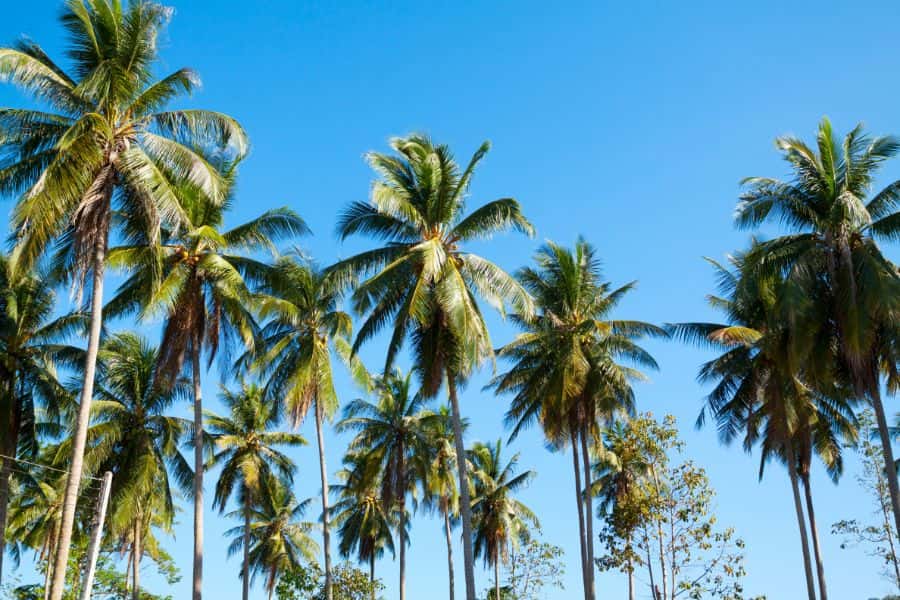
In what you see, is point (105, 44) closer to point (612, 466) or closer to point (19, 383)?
point (19, 383)

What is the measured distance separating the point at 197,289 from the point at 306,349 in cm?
608

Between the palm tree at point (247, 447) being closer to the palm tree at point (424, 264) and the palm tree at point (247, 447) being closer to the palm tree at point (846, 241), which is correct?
the palm tree at point (424, 264)

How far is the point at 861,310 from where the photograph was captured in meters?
20.3

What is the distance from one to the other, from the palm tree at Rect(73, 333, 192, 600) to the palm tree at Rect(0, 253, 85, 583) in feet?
5.34

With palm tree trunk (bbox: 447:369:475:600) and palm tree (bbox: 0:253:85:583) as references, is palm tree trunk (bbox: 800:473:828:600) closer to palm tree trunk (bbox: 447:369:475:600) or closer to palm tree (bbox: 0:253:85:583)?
palm tree trunk (bbox: 447:369:475:600)

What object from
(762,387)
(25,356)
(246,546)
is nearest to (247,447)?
(246,546)

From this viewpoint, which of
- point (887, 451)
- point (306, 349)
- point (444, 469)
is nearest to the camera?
point (887, 451)

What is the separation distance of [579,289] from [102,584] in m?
22.0

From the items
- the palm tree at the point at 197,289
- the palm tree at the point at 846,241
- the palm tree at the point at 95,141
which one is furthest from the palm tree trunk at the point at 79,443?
the palm tree at the point at 846,241

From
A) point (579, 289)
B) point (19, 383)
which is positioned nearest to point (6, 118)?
point (19, 383)

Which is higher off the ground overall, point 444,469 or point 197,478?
point 444,469

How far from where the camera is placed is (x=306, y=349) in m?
28.6

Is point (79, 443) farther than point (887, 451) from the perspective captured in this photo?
No

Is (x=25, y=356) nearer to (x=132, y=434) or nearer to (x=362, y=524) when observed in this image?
(x=132, y=434)
